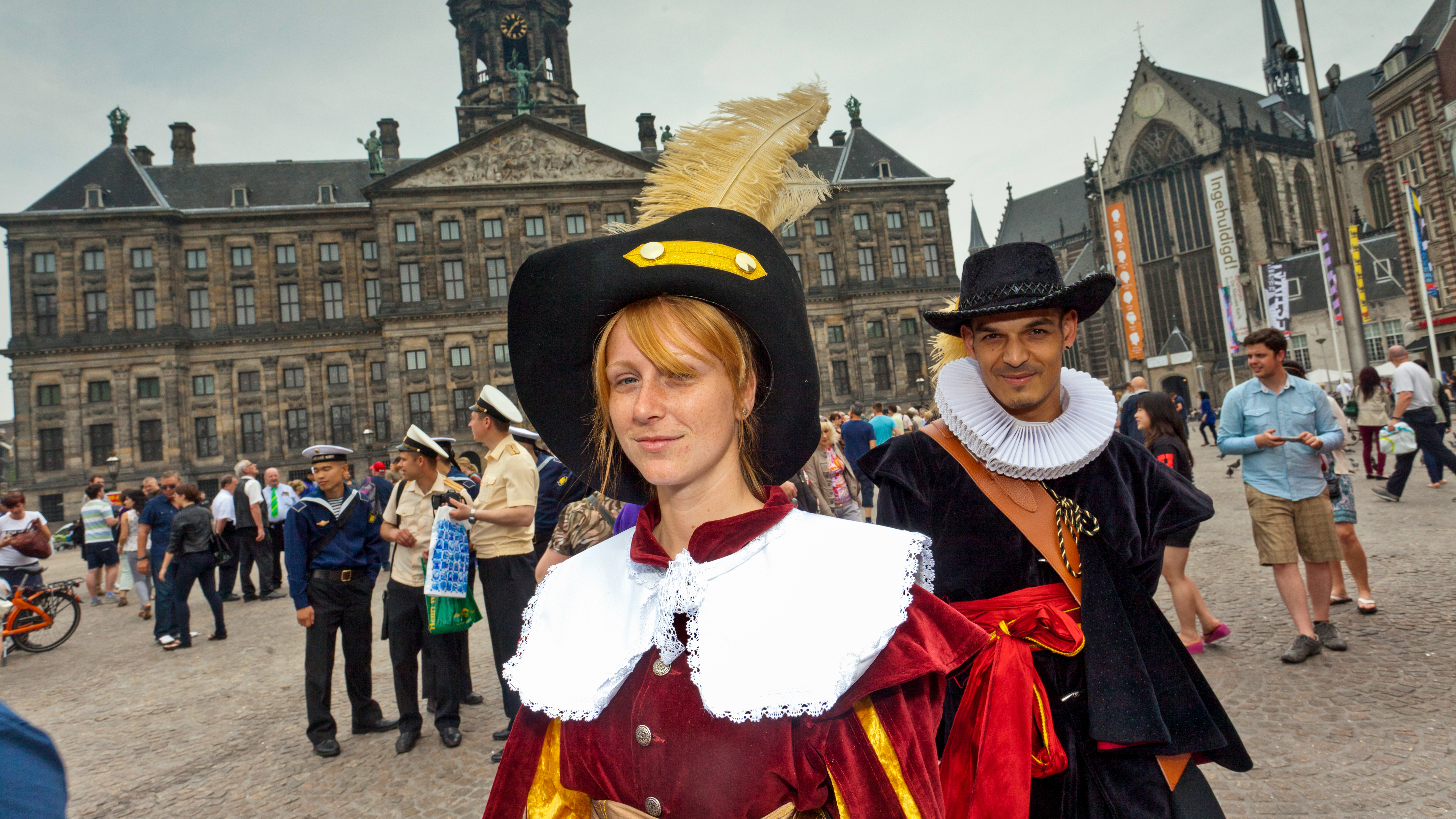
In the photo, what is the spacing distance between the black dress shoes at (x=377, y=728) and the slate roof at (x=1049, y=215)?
58.3 metres

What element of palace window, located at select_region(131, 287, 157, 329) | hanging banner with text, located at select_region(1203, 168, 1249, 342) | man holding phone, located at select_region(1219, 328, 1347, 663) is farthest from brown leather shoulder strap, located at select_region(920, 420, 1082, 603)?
palace window, located at select_region(131, 287, 157, 329)

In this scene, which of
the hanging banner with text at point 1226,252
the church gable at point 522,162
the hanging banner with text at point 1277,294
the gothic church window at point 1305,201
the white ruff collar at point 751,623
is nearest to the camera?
the white ruff collar at point 751,623

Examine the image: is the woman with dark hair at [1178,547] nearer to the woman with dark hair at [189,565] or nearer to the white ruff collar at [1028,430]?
the white ruff collar at [1028,430]

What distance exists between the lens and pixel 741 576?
1.29 metres

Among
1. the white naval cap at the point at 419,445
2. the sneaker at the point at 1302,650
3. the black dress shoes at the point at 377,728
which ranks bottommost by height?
the black dress shoes at the point at 377,728

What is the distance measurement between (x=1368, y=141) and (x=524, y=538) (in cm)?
6496

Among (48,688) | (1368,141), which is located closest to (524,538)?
(48,688)

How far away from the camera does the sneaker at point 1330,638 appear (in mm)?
4688

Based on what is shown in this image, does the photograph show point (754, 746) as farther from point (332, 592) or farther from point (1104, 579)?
point (332, 592)

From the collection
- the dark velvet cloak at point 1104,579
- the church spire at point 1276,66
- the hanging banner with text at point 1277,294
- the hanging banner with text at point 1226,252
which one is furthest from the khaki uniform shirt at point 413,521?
the church spire at point 1276,66

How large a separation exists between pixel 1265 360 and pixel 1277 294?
888 inches

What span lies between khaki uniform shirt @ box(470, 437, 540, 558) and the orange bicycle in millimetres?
7184

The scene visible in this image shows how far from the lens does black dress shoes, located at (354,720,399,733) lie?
538cm

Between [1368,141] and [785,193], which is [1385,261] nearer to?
[1368,141]
